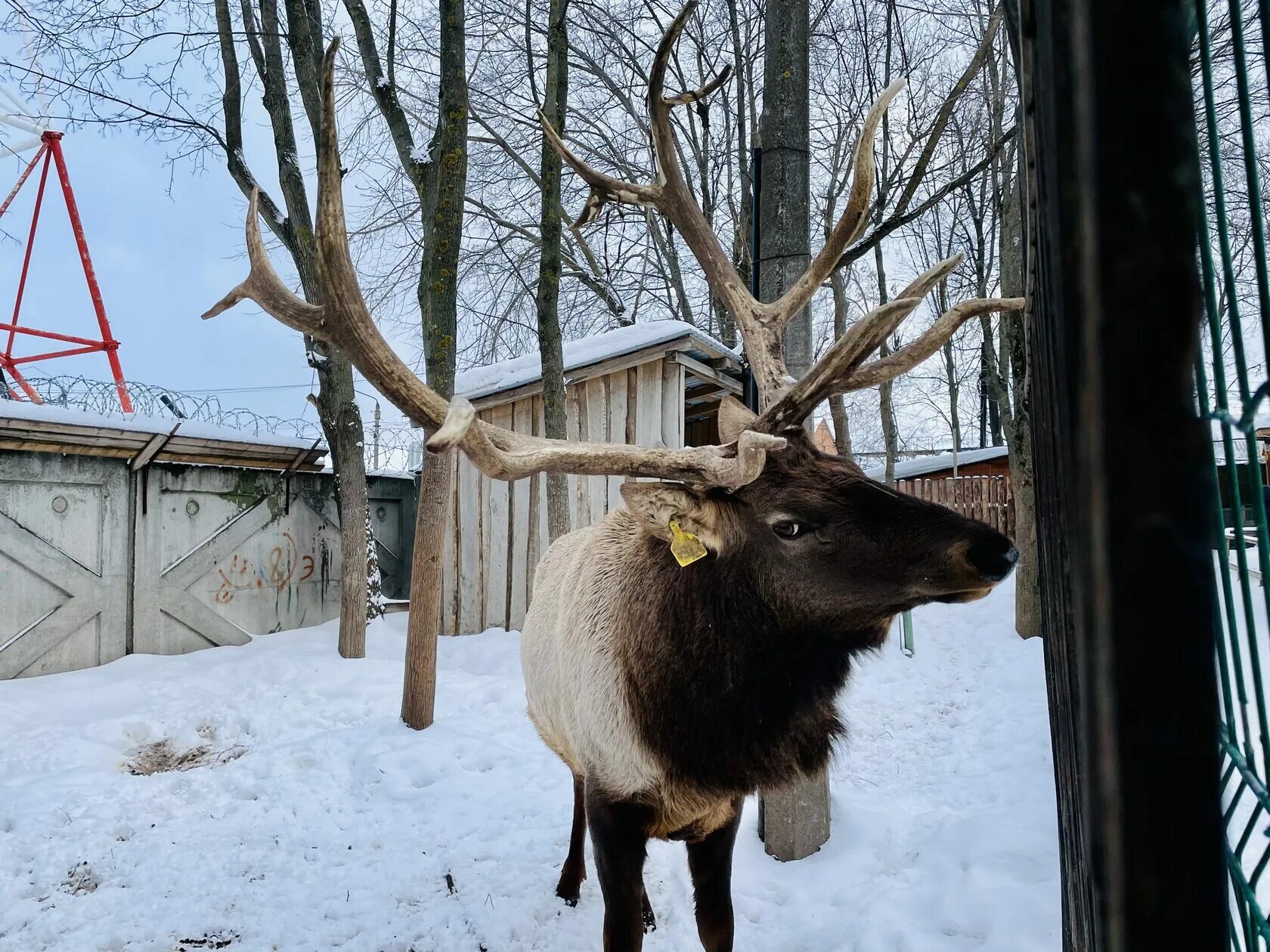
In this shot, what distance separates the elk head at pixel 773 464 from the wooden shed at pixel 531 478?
211 inches

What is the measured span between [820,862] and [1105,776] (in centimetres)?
357

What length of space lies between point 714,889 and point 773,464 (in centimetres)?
170

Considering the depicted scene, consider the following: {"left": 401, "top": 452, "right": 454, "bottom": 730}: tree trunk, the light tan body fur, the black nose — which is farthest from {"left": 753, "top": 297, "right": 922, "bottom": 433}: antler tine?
{"left": 401, "top": 452, "right": 454, "bottom": 730}: tree trunk

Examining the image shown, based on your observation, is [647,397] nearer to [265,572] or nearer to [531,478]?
[531,478]

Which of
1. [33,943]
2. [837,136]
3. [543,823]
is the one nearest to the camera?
[33,943]

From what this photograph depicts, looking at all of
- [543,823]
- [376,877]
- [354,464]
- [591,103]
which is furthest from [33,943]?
[591,103]

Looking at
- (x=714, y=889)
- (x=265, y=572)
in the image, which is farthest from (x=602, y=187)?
(x=265, y=572)

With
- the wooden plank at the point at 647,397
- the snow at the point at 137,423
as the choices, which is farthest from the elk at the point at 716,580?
the snow at the point at 137,423

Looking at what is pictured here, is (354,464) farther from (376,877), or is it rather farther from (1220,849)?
(1220,849)

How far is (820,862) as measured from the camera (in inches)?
147

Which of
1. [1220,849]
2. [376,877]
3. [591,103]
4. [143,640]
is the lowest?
[376,877]

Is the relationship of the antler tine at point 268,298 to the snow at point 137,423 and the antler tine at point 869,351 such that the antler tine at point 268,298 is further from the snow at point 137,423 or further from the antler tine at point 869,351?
the snow at point 137,423

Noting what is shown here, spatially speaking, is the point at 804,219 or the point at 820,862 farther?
the point at 804,219

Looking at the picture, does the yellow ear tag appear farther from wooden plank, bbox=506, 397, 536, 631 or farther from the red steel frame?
the red steel frame
